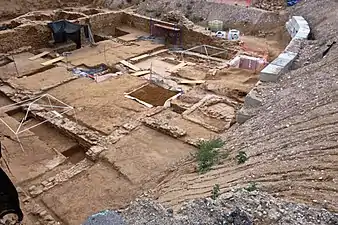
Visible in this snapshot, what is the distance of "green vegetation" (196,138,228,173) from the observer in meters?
7.49

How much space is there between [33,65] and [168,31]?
21.3 feet

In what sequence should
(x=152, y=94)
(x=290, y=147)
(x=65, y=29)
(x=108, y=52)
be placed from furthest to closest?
(x=65, y=29) < (x=108, y=52) < (x=152, y=94) < (x=290, y=147)

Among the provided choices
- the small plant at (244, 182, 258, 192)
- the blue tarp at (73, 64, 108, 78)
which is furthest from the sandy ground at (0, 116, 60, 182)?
the small plant at (244, 182, 258, 192)

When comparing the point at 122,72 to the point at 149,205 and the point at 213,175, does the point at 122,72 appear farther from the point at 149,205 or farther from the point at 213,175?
the point at 149,205

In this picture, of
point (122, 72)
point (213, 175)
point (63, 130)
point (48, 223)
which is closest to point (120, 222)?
point (213, 175)

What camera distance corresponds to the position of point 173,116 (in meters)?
10.8

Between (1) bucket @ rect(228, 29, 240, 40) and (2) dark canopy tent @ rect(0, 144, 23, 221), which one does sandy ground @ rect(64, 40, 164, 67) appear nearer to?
(1) bucket @ rect(228, 29, 240, 40)

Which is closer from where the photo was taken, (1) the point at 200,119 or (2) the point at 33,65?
(1) the point at 200,119

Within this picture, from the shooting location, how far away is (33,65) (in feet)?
48.7

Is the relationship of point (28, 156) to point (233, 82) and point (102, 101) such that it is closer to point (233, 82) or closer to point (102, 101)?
point (102, 101)

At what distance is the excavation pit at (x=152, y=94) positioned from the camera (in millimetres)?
12117

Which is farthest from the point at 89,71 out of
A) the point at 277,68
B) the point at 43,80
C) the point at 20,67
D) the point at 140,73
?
the point at 277,68

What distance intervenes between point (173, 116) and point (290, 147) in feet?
15.6

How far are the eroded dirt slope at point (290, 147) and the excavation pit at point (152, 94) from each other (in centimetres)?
385
